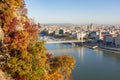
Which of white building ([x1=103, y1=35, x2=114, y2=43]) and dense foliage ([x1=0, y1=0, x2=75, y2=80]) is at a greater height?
dense foliage ([x1=0, y1=0, x2=75, y2=80])

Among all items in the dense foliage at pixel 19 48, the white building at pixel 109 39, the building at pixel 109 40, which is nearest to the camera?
the dense foliage at pixel 19 48

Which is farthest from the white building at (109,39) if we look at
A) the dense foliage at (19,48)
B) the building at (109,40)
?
the dense foliage at (19,48)

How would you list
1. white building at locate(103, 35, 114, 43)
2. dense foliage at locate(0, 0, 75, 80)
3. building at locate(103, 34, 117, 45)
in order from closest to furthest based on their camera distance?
1. dense foliage at locate(0, 0, 75, 80)
2. building at locate(103, 34, 117, 45)
3. white building at locate(103, 35, 114, 43)

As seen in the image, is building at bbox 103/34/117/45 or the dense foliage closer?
the dense foliage

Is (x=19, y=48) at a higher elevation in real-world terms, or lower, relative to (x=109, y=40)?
higher

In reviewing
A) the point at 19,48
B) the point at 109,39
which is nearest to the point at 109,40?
the point at 109,39

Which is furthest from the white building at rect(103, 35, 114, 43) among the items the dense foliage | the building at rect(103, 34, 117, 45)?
the dense foliage

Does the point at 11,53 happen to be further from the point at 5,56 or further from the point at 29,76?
the point at 29,76

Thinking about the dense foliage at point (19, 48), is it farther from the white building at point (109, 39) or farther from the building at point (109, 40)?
the white building at point (109, 39)

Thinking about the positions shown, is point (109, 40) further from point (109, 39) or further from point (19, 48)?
point (19, 48)

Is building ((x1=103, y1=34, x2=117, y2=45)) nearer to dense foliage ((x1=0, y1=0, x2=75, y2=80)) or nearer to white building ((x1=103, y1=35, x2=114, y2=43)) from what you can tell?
white building ((x1=103, y1=35, x2=114, y2=43))

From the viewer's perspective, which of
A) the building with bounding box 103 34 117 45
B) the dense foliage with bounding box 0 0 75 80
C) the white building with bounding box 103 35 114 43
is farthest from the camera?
the white building with bounding box 103 35 114 43
